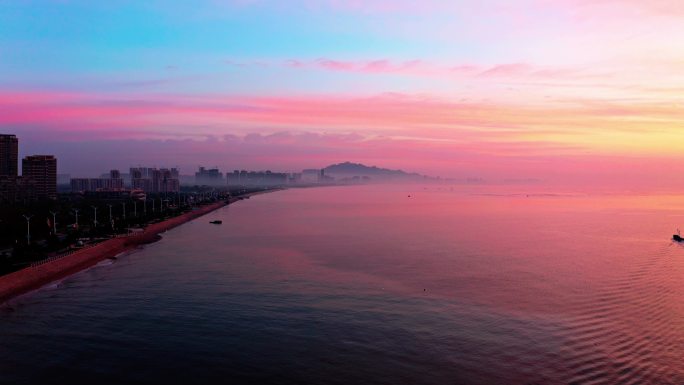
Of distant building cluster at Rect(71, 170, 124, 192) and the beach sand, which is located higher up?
distant building cluster at Rect(71, 170, 124, 192)

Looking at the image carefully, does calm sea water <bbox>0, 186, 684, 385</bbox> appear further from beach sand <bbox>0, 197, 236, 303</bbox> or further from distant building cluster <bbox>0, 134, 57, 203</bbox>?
distant building cluster <bbox>0, 134, 57, 203</bbox>

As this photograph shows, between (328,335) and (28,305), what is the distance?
887 centimetres

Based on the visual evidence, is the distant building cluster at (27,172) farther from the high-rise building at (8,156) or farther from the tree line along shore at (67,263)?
the tree line along shore at (67,263)

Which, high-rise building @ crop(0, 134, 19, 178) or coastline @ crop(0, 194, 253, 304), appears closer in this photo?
coastline @ crop(0, 194, 253, 304)

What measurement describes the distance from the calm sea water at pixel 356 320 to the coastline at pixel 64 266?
0.68m

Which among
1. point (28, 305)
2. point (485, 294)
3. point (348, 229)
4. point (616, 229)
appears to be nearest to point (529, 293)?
point (485, 294)

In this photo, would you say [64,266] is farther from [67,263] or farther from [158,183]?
[158,183]

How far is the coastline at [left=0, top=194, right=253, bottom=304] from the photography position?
16.4 m

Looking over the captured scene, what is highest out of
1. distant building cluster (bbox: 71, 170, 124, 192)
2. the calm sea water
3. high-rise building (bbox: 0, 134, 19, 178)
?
high-rise building (bbox: 0, 134, 19, 178)

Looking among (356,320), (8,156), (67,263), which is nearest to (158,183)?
(8,156)

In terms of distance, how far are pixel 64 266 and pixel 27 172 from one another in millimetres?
60647

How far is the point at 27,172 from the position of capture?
71812 mm

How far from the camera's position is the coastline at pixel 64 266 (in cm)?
1636

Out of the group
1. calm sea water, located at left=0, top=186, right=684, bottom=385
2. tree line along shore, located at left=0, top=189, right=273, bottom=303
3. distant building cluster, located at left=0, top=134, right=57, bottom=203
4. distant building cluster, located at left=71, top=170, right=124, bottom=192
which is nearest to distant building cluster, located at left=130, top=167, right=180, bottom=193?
distant building cluster, located at left=71, top=170, right=124, bottom=192
